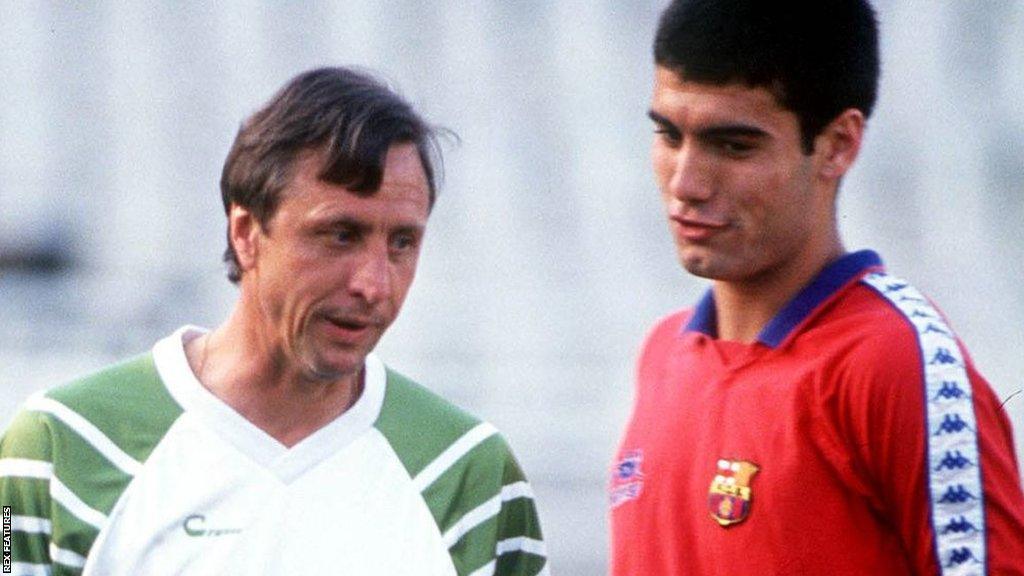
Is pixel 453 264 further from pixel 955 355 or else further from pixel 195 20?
pixel 955 355

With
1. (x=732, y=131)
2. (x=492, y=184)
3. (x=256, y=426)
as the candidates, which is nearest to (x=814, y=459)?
(x=732, y=131)

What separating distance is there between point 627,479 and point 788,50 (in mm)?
687

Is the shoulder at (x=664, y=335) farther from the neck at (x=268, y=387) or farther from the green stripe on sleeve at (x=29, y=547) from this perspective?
the green stripe on sleeve at (x=29, y=547)

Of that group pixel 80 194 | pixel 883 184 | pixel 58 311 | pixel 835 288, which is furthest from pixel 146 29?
pixel 835 288

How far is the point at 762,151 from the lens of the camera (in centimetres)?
273

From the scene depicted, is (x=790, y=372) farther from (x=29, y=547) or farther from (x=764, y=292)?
(x=29, y=547)

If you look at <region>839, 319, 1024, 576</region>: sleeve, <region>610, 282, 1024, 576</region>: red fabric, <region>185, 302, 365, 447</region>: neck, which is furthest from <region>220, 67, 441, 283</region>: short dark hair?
<region>839, 319, 1024, 576</region>: sleeve

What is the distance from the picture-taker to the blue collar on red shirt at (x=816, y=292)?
8.95 ft

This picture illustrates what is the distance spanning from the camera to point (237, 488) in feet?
9.17

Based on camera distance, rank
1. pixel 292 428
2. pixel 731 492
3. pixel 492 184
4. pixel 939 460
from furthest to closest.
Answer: pixel 492 184 → pixel 292 428 → pixel 731 492 → pixel 939 460

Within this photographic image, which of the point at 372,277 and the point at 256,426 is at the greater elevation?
the point at 372,277

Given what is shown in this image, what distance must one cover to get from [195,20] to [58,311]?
1.29 m

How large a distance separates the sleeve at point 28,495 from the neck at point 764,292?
1028 millimetres

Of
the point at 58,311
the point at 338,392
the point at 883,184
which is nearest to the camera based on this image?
the point at 338,392
